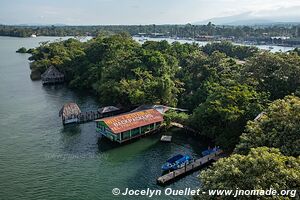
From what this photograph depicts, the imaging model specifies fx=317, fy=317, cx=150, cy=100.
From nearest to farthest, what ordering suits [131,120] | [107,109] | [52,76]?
[131,120] < [107,109] < [52,76]

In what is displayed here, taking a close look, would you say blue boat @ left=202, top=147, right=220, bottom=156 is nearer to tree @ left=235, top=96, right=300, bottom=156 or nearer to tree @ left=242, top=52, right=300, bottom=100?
tree @ left=235, top=96, right=300, bottom=156

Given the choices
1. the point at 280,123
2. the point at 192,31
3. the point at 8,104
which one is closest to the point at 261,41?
the point at 192,31

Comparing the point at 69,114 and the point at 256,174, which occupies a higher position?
the point at 256,174

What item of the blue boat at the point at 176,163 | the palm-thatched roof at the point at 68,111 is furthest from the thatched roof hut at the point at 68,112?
the blue boat at the point at 176,163

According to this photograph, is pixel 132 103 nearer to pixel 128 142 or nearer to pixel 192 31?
pixel 128 142

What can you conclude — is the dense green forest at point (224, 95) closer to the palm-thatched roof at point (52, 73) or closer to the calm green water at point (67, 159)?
the palm-thatched roof at point (52, 73)

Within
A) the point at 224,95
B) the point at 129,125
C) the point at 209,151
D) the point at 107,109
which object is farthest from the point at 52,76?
the point at 209,151

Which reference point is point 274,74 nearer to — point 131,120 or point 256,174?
point 131,120
